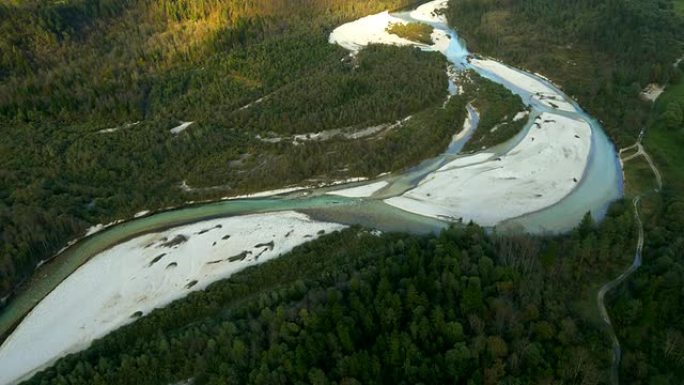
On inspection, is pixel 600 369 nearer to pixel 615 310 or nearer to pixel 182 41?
pixel 615 310

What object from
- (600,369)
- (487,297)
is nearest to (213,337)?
(487,297)

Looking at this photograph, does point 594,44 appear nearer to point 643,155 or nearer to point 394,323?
point 643,155

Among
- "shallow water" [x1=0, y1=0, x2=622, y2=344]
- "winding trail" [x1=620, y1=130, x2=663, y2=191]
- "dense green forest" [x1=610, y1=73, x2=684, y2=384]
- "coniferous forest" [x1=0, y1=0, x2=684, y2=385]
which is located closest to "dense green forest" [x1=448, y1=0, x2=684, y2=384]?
"dense green forest" [x1=610, y1=73, x2=684, y2=384]

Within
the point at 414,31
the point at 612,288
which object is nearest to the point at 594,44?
the point at 414,31

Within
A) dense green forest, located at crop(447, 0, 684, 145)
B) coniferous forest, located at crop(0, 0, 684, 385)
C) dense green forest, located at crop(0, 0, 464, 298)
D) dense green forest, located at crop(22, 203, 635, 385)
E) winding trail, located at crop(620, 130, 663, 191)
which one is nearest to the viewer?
dense green forest, located at crop(22, 203, 635, 385)

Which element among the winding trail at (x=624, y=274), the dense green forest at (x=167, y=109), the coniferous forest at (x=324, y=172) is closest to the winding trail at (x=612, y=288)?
the winding trail at (x=624, y=274)

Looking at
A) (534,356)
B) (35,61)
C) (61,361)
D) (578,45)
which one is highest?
(35,61)

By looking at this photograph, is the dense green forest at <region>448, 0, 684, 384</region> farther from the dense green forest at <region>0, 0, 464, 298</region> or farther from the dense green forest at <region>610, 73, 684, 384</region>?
→ the dense green forest at <region>0, 0, 464, 298</region>
